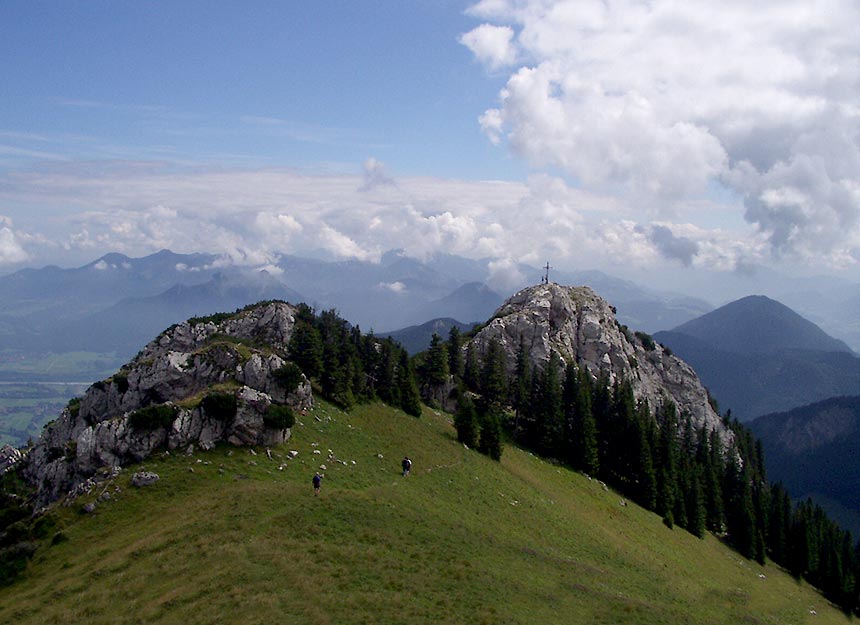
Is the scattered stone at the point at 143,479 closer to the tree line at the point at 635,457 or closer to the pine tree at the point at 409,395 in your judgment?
the pine tree at the point at 409,395

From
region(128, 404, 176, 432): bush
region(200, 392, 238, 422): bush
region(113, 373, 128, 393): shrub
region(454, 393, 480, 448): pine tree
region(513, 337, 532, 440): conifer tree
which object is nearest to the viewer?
region(128, 404, 176, 432): bush

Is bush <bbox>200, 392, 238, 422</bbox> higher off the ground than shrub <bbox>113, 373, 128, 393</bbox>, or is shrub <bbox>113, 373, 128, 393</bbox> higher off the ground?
bush <bbox>200, 392, 238, 422</bbox>

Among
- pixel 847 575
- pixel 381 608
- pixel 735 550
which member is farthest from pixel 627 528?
pixel 381 608

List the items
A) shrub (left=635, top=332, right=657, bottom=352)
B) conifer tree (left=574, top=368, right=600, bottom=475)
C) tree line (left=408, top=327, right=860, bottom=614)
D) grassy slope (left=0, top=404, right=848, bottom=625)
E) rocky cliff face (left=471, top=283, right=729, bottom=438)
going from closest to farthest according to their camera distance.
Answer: grassy slope (left=0, top=404, right=848, bottom=625)
tree line (left=408, top=327, right=860, bottom=614)
conifer tree (left=574, top=368, right=600, bottom=475)
rocky cliff face (left=471, top=283, right=729, bottom=438)
shrub (left=635, top=332, right=657, bottom=352)

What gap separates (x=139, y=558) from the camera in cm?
3712

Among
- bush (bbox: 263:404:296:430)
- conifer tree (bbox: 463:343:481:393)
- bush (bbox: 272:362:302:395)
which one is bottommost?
conifer tree (bbox: 463:343:481:393)

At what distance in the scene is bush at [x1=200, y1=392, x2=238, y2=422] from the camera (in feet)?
188

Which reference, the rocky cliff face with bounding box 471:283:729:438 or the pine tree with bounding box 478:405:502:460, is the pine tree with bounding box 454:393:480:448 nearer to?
the pine tree with bounding box 478:405:502:460

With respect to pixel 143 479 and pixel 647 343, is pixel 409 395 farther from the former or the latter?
pixel 647 343

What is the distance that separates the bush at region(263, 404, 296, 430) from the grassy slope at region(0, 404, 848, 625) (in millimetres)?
2384

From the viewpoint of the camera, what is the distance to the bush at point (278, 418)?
190 ft

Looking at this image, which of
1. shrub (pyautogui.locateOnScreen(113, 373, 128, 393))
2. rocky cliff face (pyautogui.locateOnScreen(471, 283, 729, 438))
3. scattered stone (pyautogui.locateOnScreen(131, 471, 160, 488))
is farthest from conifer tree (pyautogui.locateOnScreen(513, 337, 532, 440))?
→ scattered stone (pyautogui.locateOnScreen(131, 471, 160, 488))

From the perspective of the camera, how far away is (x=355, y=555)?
121 ft

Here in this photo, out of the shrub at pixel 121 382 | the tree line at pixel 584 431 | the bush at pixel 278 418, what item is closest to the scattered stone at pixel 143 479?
the bush at pixel 278 418
